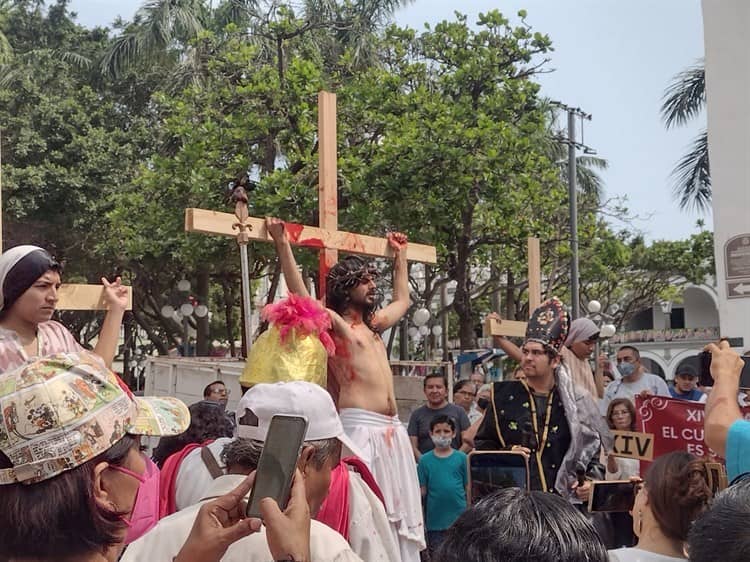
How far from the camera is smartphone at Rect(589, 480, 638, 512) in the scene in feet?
13.9

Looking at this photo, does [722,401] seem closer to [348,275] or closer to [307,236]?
[348,275]

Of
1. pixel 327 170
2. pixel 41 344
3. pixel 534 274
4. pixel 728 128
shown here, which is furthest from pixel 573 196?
pixel 41 344

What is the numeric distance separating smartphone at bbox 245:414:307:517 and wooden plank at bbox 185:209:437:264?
299 cm

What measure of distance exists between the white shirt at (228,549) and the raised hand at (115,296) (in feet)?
5.90

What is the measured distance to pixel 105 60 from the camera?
26.1m

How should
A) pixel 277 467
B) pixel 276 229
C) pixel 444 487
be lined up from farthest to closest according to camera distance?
pixel 444 487 < pixel 276 229 < pixel 277 467

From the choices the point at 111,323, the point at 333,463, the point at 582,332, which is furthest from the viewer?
the point at 582,332

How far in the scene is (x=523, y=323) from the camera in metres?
7.94

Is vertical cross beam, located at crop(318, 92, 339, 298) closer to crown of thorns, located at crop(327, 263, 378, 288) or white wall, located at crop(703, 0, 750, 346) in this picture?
crown of thorns, located at crop(327, 263, 378, 288)

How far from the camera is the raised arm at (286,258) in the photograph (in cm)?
457

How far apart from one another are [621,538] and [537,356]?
1.15 meters

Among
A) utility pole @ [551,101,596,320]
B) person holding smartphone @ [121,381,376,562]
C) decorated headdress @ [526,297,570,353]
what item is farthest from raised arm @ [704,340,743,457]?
utility pole @ [551,101,596,320]

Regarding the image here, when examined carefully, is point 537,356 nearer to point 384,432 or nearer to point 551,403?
point 551,403

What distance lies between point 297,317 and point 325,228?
2040 mm
